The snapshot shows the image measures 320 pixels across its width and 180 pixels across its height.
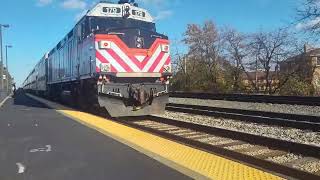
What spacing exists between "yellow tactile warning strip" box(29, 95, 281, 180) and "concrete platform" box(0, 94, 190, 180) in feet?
0.82

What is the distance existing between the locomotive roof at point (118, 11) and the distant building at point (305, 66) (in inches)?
965

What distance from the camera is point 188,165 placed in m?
8.23

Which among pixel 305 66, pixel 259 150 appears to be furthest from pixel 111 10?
pixel 305 66

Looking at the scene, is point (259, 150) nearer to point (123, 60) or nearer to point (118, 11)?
point (123, 60)

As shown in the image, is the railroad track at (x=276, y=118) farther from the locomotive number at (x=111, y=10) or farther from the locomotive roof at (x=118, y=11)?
the locomotive number at (x=111, y=10)

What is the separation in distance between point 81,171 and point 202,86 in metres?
41.5

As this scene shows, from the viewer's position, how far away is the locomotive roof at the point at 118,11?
1777cm

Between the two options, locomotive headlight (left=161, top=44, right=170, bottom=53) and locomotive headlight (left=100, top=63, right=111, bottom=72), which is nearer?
locomotive headlight (left=100, top=63, right=111, bottom=72)

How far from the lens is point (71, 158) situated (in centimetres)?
885

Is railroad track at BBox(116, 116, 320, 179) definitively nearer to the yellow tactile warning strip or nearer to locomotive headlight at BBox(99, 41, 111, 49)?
the yellow tactile warning strip

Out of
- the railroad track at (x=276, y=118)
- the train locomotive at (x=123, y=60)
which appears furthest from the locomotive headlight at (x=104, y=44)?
the railroad track at (x=276, y=118)

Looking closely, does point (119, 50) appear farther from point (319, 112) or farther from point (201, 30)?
point (201, 30)

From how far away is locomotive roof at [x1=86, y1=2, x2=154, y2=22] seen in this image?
17.8 meters

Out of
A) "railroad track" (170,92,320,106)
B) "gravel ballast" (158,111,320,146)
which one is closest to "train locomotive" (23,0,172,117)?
"gravel ballast" (158,111,320,146)
